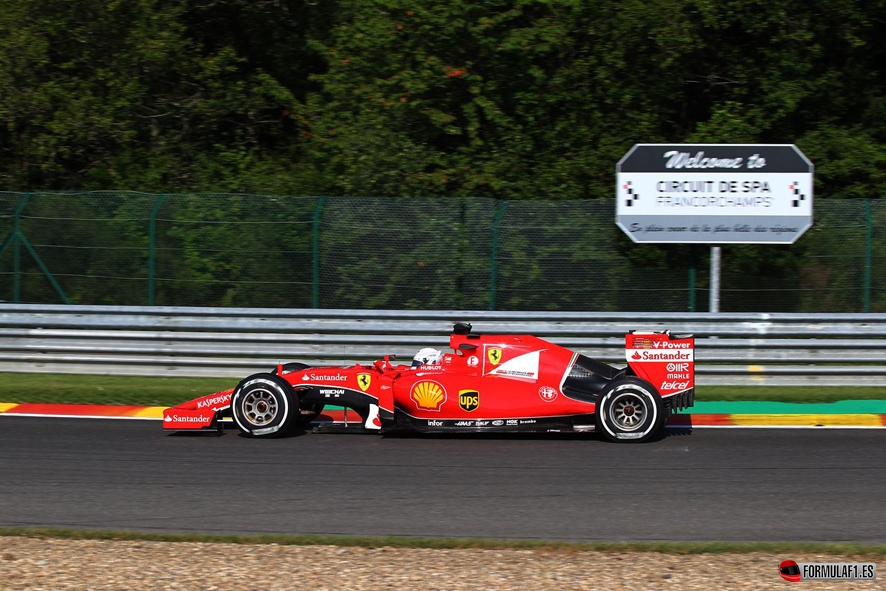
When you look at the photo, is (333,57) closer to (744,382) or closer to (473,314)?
(473,314)

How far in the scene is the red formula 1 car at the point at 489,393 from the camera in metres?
9.87

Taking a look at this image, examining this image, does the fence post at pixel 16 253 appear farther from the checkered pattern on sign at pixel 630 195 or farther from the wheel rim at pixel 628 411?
the wheel rim at pixel 628 411

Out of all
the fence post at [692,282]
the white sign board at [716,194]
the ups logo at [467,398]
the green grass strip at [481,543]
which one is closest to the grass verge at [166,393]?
the fence post at [692,282]

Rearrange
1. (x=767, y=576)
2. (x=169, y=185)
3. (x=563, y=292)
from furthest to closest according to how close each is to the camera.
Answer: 1. (x=169, y=185)
2. (x=563, y=292)
3. (x=767, y=576)

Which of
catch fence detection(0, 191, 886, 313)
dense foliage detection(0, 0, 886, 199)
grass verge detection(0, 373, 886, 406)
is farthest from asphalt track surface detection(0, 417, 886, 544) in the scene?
dense foliage detection(0, 0, 886, 199)

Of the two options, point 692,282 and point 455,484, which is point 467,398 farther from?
point 692,282

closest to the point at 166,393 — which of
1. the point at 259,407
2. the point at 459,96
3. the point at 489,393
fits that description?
the point at 259,407

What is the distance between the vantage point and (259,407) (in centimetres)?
1020

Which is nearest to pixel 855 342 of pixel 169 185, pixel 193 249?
pixel 193 249

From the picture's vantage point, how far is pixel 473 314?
41.7 feet

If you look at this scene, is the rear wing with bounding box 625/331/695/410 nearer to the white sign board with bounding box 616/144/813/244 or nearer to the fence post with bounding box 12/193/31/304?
the white sign board with bounding box 616/144/813/244

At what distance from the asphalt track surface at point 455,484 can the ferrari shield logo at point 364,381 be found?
21.2 inches

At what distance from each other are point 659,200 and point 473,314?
3.01m

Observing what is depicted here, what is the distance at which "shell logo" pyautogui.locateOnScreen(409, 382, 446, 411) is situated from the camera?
991 centimetres
